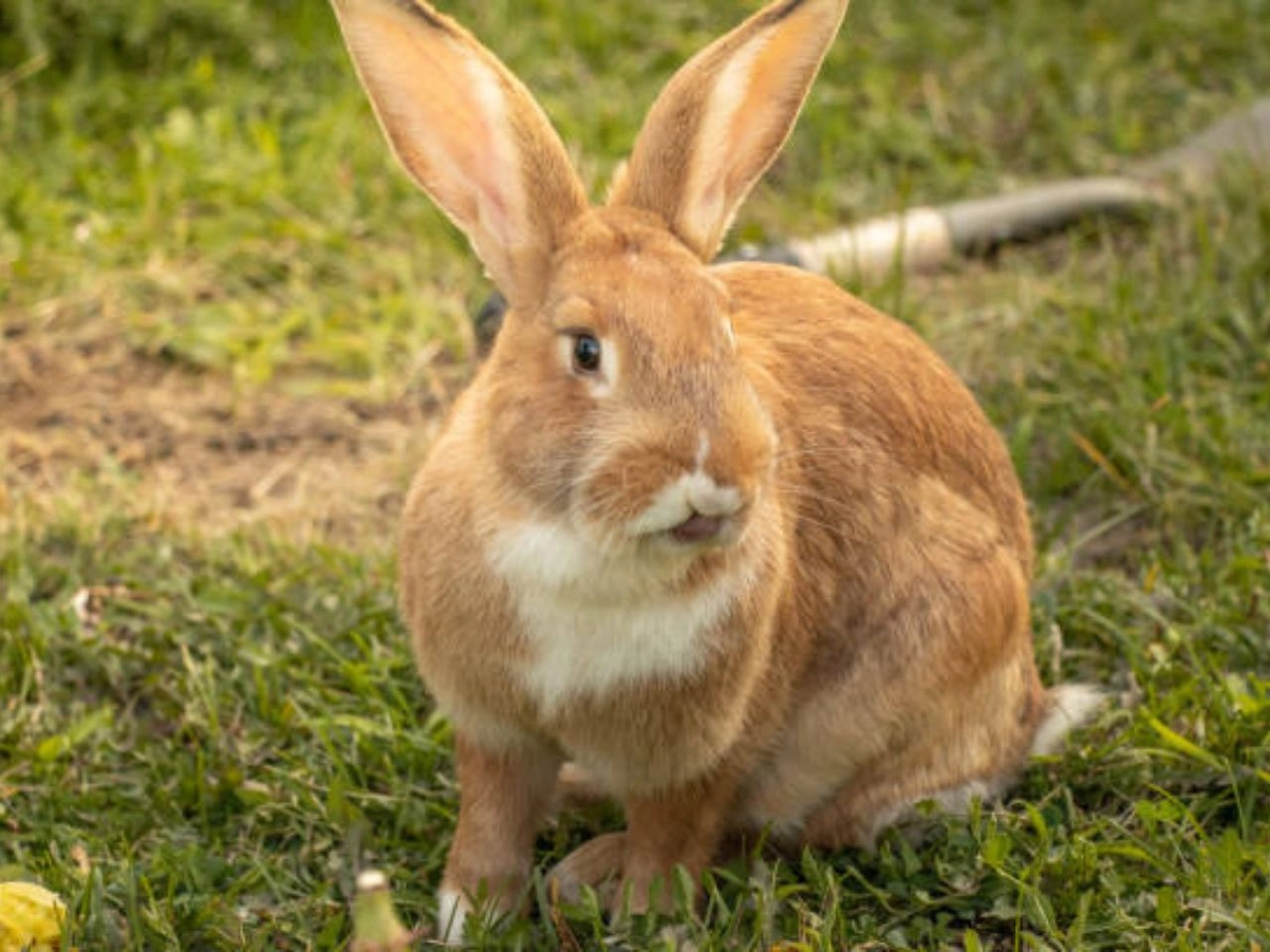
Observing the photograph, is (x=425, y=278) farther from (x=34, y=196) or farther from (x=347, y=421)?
(x=34, y=196)

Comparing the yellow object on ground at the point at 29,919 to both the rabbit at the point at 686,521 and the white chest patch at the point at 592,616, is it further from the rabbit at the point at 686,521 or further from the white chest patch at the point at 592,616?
the white chest patch at the point at 592,616

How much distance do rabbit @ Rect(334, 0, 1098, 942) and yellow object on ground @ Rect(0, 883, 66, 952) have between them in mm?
663

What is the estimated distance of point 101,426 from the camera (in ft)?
17.7

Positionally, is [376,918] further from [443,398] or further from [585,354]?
[443,398]

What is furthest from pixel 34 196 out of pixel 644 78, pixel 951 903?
pixel 951 903

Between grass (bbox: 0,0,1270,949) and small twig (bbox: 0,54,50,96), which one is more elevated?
small twig (bbox: 0,54,50,96)

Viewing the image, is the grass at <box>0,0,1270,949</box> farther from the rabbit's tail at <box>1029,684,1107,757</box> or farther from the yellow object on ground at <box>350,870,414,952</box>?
the yellow object on ground at <box>350,870,414,952</box>

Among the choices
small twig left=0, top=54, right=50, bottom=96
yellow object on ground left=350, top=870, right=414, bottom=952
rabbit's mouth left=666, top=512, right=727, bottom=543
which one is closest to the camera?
yellow object on ground left=350, top=870, right=414, bottom=952

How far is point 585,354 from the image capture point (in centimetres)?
322

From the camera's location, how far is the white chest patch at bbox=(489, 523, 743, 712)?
128 inches

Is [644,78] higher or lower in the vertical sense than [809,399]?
lower

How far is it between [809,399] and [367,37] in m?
0.96

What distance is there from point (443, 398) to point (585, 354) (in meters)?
2.34

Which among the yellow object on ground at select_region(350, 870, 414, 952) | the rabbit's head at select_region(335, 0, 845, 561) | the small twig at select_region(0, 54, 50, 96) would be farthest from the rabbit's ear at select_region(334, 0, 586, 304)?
the small twig at select_region(0, 54, 50, 96)
